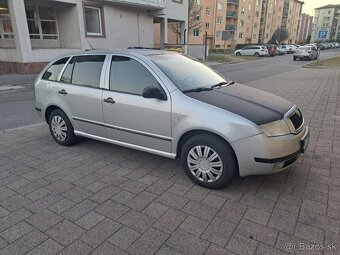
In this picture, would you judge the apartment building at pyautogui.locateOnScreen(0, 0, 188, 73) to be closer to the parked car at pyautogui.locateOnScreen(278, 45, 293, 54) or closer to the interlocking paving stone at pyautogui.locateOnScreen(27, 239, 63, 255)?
the interlocking paving stone at pyautogui.locateOnScreen(27, 239, 63, 255)

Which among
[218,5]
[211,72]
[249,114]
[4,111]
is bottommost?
[4,111]

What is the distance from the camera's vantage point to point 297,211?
281 cm

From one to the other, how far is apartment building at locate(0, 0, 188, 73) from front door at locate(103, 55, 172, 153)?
508 inches

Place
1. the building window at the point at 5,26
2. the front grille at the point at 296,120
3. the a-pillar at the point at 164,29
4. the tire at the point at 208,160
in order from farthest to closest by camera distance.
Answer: the a-pillar at the point at 164,29 → the building window at the point at 5,26 → the front grille at the point at 296,120 → the tire at the point at 208,160

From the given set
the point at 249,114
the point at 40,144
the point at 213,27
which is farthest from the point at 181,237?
the point at 213,27

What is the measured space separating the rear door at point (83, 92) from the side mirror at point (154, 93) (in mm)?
918

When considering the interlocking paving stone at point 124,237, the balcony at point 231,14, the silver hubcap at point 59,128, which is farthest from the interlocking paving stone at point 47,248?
the balcony at point 231,14

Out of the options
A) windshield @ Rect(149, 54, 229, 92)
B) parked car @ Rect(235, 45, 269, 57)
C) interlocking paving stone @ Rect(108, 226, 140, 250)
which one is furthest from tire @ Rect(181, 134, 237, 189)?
parked car @ Rect(235, 45, 269, 57)

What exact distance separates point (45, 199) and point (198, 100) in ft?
6.92

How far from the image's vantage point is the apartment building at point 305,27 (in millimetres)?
106750

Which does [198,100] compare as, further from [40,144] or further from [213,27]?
[213,27]

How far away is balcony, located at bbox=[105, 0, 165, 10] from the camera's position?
1841 cm

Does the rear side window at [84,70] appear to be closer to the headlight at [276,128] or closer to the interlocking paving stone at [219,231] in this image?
the headlight at [276,128]

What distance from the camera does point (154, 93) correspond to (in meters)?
3.33
